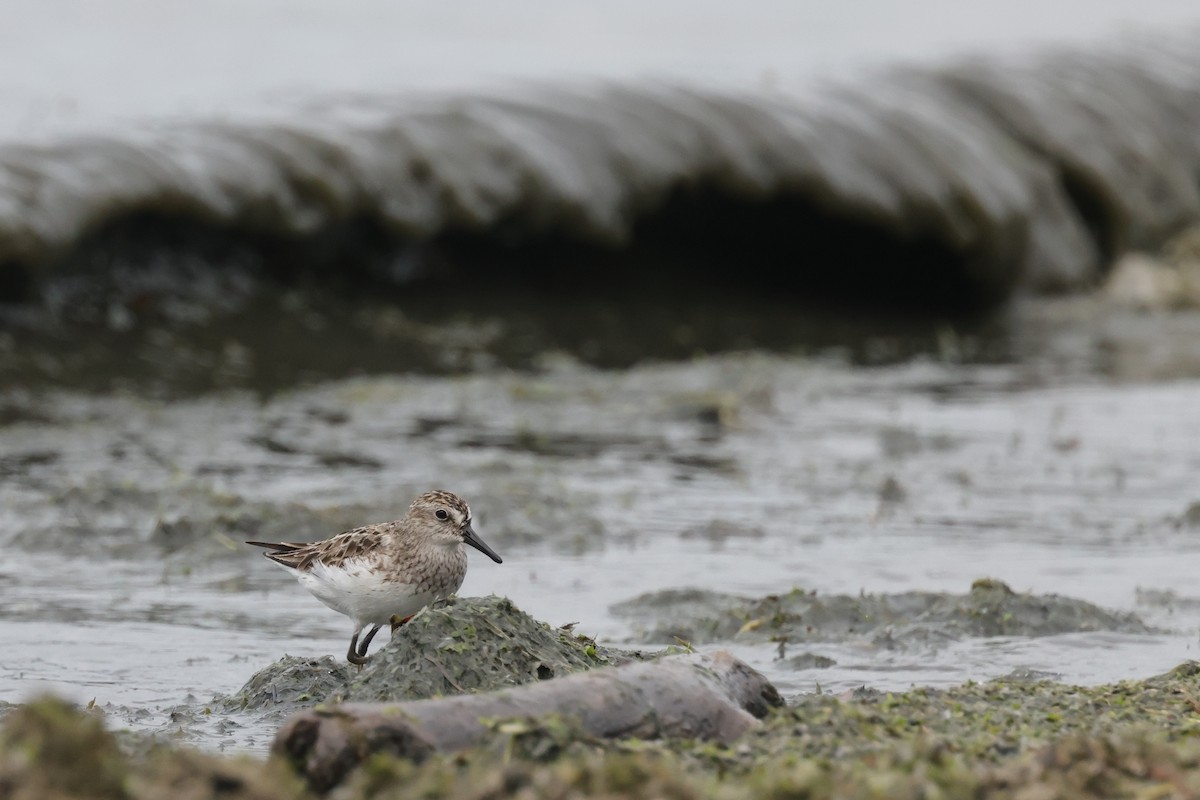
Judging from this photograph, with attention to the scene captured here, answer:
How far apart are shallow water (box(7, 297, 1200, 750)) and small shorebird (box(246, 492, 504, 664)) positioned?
455 mm

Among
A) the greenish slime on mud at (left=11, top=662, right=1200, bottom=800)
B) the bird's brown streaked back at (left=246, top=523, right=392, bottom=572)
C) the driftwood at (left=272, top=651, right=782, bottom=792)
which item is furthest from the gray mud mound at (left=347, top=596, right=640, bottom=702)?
the bird's brown streaked back at (left=246, top=523, right=392, bottom=572)

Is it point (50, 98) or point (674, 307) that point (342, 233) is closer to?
point (674, 307)

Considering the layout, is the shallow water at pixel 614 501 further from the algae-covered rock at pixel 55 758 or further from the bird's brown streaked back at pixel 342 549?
the algae-covered rock at pixel 55 758

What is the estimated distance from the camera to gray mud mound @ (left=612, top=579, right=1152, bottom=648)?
626cm

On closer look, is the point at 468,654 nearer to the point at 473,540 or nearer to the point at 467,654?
the point at 467,654

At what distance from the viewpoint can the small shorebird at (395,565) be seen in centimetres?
550

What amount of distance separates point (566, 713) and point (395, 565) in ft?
4.86

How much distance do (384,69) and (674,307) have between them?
6.04 m

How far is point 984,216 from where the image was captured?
1546cm

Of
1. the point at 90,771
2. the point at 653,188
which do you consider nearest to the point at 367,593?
the point at 90,771

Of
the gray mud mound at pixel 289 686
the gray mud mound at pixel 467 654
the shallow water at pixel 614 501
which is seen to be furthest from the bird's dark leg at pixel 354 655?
the gray mud mound at pixel 467 654

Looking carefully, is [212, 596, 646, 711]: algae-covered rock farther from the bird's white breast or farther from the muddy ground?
the bird's white breast

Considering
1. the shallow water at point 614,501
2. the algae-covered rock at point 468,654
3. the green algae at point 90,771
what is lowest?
the shallow water at point 614,501

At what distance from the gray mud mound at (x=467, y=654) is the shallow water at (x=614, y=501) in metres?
0.50
